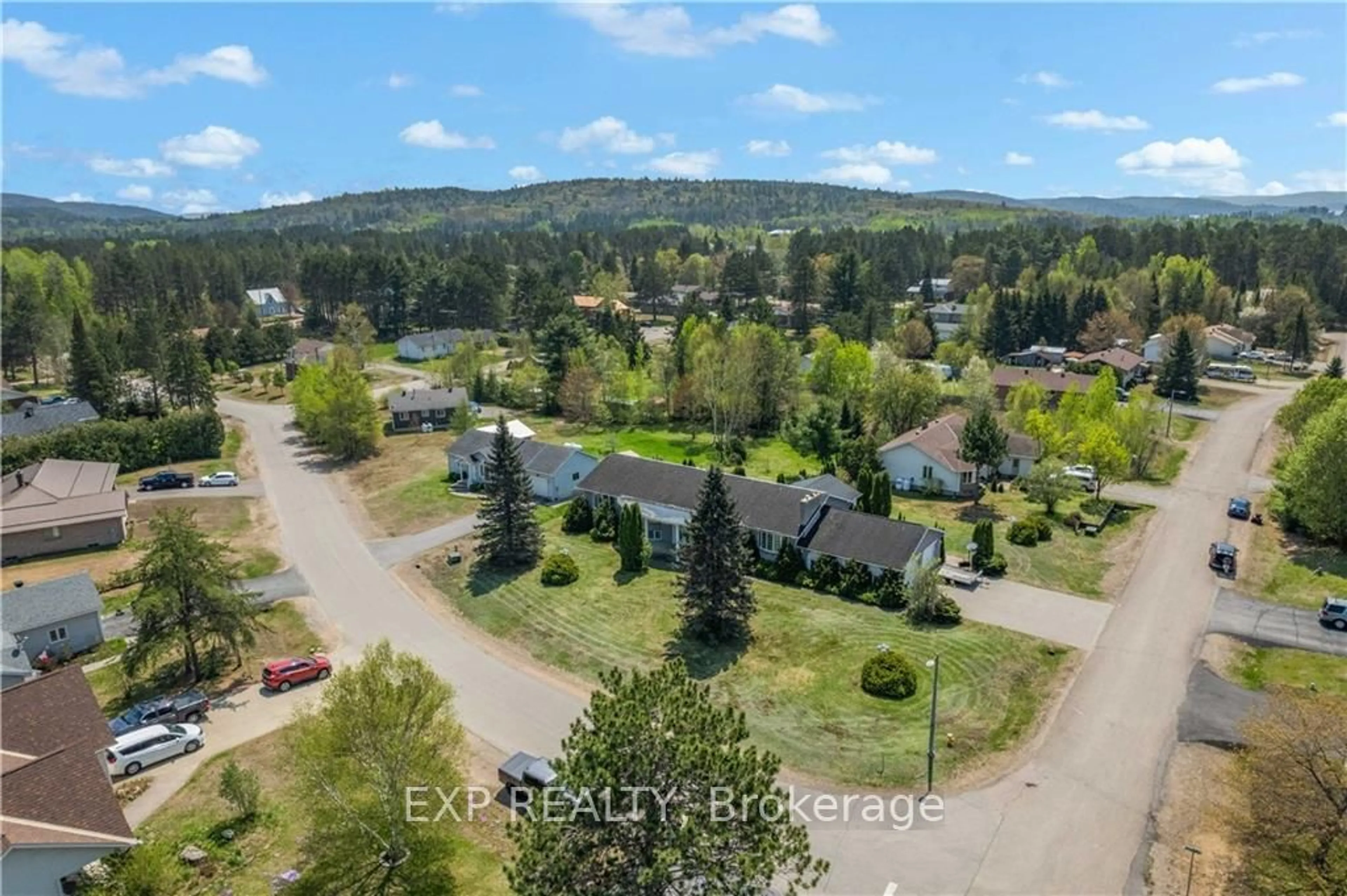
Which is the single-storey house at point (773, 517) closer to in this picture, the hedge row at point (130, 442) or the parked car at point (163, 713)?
the parked car at point (163, 713)

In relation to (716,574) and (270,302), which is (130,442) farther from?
(270,302)

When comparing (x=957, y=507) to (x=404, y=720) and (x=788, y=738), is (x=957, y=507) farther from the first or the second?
(x=404, y=720)

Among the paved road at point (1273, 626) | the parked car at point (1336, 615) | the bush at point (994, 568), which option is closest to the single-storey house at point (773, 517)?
the bush at point (994, 568)

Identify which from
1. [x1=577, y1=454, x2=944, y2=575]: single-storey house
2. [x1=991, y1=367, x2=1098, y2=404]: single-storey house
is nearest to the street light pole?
[x1=577, y1=454, x2=944, y2=575]: single-storey house

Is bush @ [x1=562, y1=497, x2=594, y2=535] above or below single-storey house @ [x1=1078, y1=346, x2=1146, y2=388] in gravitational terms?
below

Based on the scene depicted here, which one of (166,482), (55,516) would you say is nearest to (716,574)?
(55,516)

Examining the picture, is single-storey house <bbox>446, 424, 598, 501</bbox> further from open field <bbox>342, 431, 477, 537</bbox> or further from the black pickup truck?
the black pickup truck

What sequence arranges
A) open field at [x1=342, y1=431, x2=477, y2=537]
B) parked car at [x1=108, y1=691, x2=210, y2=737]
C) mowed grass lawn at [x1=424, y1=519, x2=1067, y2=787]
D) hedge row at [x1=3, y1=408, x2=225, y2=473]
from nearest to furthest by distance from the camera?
mowed grass lawn at [x1=424, y1=519, x2=1067, y2=787] → parked car at [x1=108, y1=691, x2=210, y2=737] → open field at [x1=342, y1=431, x2=477, y2=537] → hedge row at [x1=3, y1=408, x2=225, y2=473]
